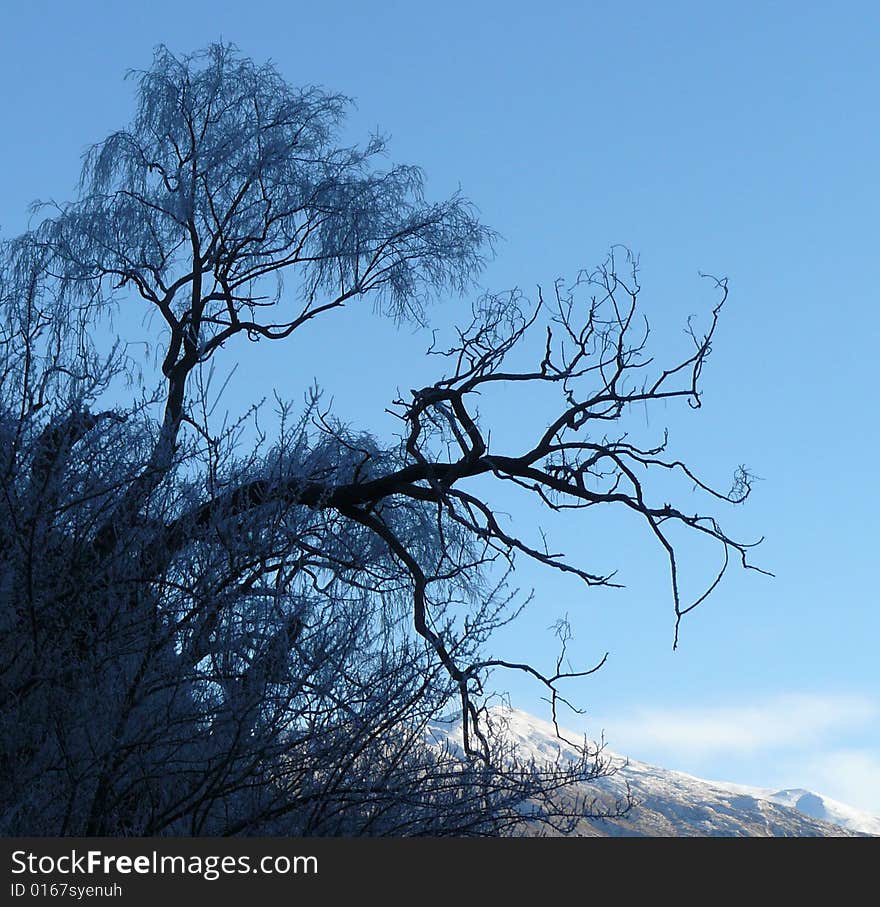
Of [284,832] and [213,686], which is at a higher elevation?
[213,686]

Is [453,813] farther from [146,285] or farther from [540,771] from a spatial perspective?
[146,285]

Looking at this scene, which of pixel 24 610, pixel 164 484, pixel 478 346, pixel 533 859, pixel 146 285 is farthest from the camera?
pixel 146 285

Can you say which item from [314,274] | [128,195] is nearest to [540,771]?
[314,274]

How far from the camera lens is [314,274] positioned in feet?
37.9

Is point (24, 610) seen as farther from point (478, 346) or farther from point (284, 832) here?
point (478, 346)

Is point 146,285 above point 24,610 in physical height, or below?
above

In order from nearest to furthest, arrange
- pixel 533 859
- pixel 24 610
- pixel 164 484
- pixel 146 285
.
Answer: pixel 533 859
pixel 24 610
pixel 164 484
pixel 146 285

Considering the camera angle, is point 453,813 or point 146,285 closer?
point 453,813

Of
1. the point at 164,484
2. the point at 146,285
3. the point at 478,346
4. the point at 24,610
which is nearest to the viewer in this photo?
the point at 24,610

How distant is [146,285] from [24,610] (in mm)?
5530

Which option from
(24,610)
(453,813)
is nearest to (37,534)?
(24,610)

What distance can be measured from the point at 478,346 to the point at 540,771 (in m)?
3.59

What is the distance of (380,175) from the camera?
38.3 feet

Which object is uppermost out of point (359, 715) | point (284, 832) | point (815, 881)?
point (359, 715)
